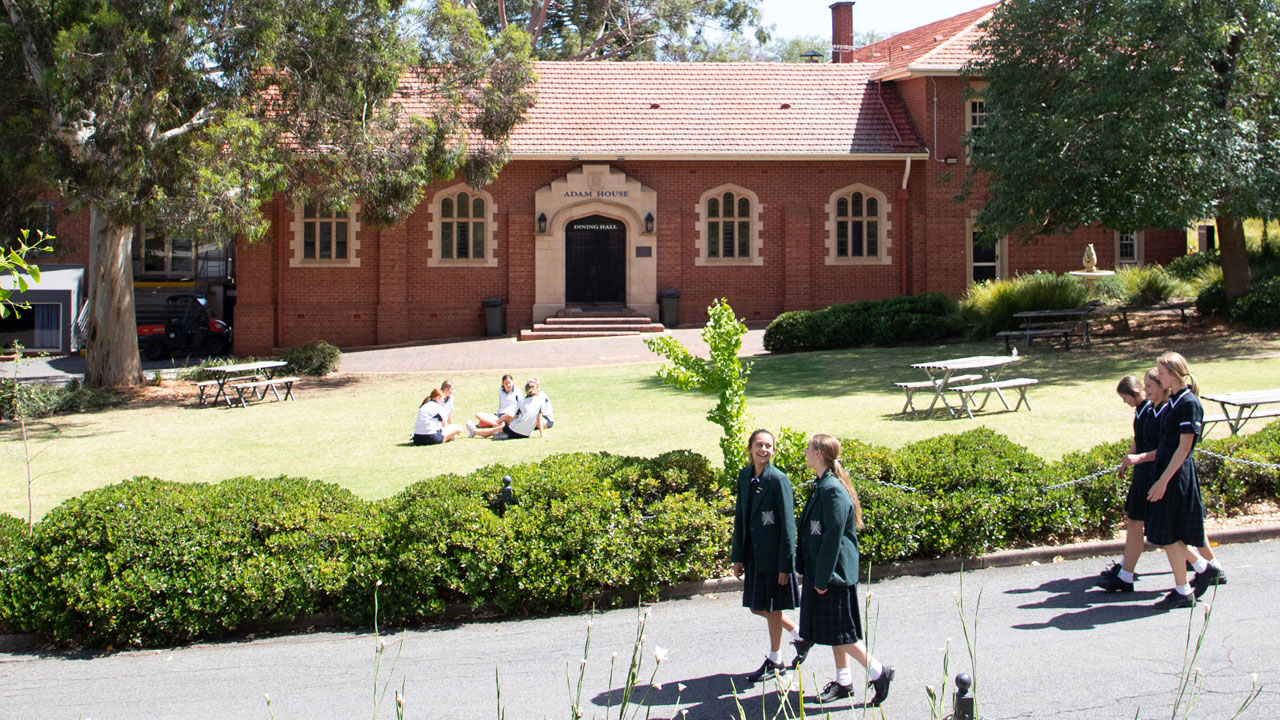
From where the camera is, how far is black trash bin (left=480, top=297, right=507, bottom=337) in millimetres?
28125

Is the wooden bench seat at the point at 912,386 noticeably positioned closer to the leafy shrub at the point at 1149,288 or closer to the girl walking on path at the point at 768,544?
the girl walking on path at the point at 768,544

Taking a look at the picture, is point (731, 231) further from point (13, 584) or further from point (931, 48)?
point (13, 584)

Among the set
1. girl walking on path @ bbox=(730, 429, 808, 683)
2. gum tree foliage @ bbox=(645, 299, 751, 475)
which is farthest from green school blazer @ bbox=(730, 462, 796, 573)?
gum tree foliage @ bbox=(645, 299, 751, 475)

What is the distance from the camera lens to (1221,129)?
19.4 m

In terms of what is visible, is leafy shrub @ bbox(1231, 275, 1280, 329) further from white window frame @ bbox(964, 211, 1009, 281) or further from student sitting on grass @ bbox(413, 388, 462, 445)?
student sitting on grass @ bbox(413, 388, 462, 445)

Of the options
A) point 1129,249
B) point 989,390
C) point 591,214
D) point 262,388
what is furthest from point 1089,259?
point 262,388

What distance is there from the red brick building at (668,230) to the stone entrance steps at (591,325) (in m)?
0.60

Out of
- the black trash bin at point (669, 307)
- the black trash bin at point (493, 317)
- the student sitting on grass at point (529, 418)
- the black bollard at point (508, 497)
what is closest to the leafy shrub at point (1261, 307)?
the black trash bin at point (669, 307)

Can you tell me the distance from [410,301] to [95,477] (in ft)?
51.7

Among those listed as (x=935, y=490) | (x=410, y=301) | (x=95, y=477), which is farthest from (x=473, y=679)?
(x=410, y=301)

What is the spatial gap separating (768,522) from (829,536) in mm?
554

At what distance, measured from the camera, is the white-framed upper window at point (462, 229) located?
28594mm

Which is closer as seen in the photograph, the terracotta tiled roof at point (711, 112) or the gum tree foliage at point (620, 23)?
the terracotta tiled roof at point (711, 112)

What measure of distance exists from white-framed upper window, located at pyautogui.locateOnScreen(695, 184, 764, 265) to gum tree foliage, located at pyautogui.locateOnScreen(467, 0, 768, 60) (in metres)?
16.1
